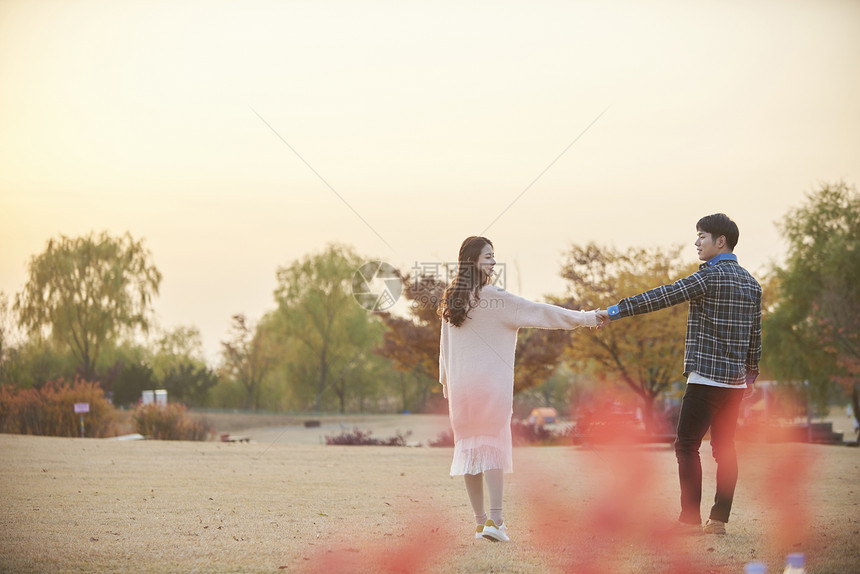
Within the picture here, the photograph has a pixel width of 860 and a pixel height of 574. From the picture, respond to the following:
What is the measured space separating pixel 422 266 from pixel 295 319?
3566 centimetres

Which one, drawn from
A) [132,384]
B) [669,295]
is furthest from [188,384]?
[669,295]

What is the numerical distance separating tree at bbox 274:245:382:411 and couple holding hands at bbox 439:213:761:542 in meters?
52.5

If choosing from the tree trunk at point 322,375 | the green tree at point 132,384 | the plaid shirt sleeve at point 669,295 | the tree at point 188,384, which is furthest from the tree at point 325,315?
the plaid shirt sleeve at point 669,295

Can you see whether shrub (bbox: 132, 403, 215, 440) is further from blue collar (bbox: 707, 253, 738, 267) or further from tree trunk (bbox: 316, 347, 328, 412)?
tree trunk (bbox: 316, 347, 328, 412)

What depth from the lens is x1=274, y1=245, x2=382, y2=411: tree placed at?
58.3 metres

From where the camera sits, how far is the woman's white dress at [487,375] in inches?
221

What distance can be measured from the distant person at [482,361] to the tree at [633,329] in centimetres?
1556

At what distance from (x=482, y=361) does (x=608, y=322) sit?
909mm

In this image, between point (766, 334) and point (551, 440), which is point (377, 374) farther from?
point (551, 440)

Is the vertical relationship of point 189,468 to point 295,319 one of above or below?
below

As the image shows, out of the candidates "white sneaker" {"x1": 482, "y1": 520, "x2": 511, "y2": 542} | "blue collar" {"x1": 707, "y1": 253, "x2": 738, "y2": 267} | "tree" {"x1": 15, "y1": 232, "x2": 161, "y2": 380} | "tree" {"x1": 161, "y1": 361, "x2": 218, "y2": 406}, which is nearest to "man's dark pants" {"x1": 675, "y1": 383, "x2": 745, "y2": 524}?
"blue collar" {"x1": 707, "y1": 253, "x2": 738, "y2": 267}

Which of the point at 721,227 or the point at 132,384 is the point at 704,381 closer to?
the point at 721,227

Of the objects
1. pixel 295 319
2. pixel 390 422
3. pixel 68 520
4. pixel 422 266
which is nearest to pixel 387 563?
pixel 68 520

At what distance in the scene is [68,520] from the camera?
6184 mm
